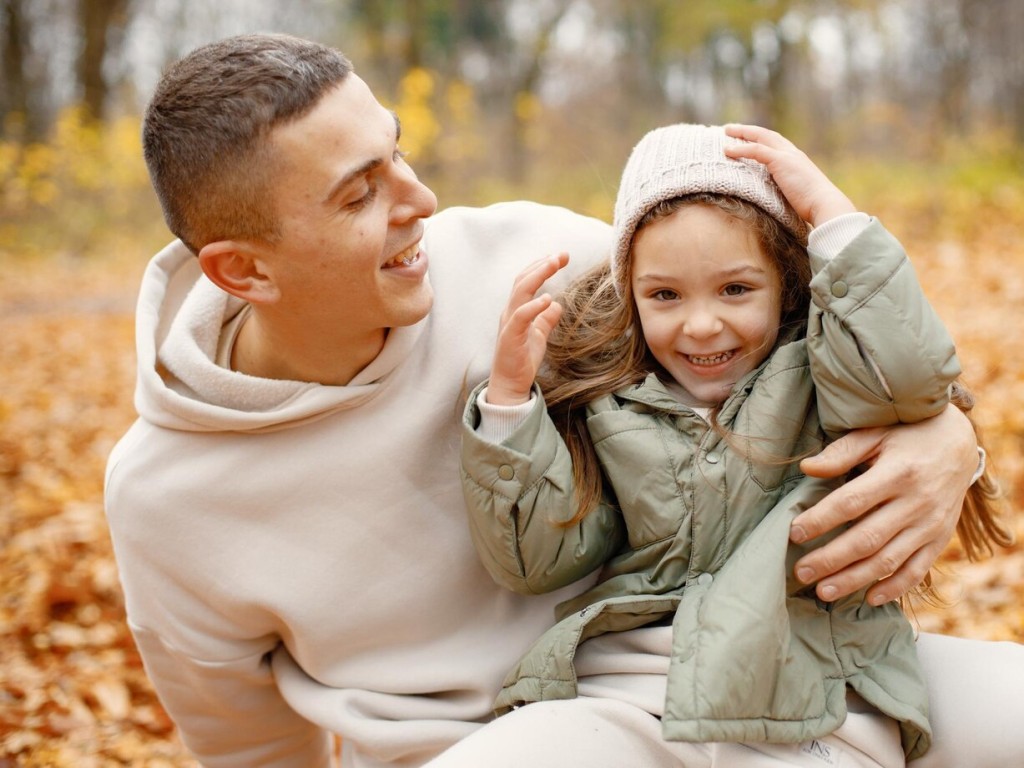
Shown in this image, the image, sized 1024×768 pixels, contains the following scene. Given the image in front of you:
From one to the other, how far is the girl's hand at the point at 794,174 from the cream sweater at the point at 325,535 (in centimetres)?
62

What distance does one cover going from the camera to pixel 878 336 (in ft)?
5.82

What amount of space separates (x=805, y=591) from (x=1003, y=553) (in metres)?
2.21

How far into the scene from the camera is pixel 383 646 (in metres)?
2.28

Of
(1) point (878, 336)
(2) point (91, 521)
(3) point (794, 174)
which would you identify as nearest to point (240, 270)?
(3) point (794, 174)

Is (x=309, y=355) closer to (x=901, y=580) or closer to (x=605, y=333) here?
(x=605, y=333)

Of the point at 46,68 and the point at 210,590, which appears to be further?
the point at 46,68

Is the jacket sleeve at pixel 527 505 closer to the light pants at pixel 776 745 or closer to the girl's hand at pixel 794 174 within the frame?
the light pants at pixel 776 745

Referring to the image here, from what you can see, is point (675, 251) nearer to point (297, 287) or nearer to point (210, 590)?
point (297, 287)

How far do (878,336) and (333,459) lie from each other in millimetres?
1143

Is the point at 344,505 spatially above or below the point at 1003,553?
above

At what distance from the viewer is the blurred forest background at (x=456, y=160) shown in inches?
143

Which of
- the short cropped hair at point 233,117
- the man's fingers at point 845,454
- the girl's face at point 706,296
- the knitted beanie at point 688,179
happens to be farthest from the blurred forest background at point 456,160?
the man's fingers at point 845,454

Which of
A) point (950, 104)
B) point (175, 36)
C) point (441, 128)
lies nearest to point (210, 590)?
point (441, 128)

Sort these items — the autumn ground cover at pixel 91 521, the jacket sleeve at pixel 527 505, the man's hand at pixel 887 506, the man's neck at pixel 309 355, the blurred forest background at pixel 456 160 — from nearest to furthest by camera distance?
the man's hand at pixel 887 506, the jacket sleeve at pixel 527 505, the man's neck at pixel 309 355, the autumn ground cover at pixel 91 521, the blurred forest background at pixel 456 160
